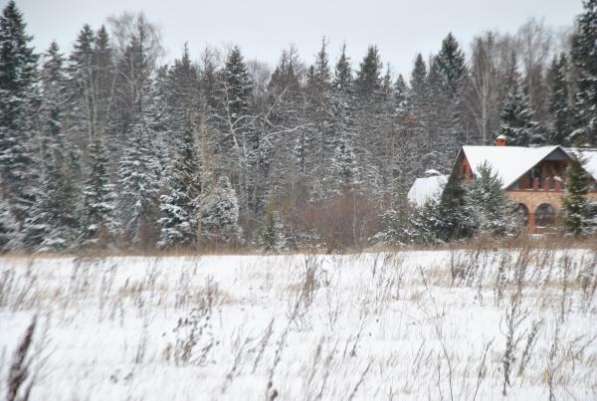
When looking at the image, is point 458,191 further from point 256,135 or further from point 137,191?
point 137,191

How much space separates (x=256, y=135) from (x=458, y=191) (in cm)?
1993

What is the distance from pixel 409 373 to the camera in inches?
105

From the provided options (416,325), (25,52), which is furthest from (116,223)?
(416,325)

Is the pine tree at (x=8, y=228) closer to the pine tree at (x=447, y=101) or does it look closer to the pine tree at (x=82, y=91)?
the pine tree at (x=82, y=91)

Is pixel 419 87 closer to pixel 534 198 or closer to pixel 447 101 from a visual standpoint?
pixel 447 101

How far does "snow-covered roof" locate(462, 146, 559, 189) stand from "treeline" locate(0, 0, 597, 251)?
14.5 ft

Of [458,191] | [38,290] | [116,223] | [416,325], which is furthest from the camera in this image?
[116,223]

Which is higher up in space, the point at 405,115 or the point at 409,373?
the point at 405,115

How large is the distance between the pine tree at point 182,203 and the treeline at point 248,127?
10 cm

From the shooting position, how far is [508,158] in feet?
98.5

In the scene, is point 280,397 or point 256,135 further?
point 256,135

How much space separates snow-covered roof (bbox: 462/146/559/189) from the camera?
28.6m

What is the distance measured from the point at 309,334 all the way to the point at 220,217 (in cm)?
2130

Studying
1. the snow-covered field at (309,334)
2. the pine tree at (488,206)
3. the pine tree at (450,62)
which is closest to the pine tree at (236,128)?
the pine tree at (488,206)
